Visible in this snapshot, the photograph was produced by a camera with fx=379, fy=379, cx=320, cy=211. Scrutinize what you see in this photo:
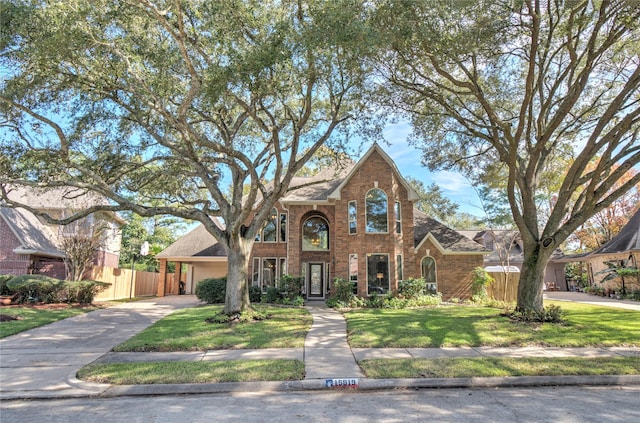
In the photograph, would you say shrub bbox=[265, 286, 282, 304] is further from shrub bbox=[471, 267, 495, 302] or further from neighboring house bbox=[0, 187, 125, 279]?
neighboring house bbox=[0, 187, 125, 279]

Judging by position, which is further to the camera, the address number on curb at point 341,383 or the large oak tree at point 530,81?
the large oak tree at point 530,81

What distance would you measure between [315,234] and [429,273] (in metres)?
6.62

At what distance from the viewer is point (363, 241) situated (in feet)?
61.6

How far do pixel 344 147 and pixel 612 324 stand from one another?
10.1 meters

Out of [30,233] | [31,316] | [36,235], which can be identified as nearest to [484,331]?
[31,316]

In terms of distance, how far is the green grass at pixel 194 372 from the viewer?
651cm

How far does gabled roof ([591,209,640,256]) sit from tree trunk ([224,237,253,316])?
22790 millimetres

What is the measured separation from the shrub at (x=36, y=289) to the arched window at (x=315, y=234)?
1184 centimetres

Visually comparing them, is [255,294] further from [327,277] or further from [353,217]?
[353,217]

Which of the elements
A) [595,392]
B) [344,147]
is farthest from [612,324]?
[344,147]

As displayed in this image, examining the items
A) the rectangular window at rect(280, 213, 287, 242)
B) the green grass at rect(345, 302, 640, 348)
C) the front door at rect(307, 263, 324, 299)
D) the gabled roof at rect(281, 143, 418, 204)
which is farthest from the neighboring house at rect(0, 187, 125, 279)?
the green grass at rect(345, 302, 640, 348)

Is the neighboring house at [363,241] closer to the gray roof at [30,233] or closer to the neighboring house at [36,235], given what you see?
the neighboring house at [36,235]

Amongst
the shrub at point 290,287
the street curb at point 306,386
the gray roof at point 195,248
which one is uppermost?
the gray roof at point 195,248

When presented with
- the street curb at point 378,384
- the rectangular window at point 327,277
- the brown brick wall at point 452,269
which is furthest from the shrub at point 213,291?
the street curb at point 378,384
